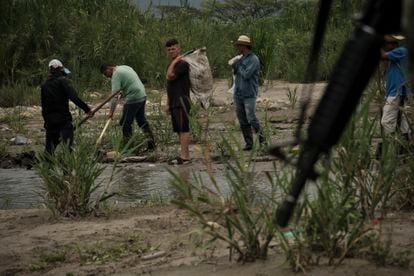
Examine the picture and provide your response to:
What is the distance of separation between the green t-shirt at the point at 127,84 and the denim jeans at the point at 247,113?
1360mm

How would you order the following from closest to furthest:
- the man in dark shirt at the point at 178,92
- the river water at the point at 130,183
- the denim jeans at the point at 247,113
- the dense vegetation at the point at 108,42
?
the river water at the point at 130,183 → the man in dark shirt at the point at 178,92 → the denim jeans at the point at 247,113 → the dense vegetation at the point at 108,42

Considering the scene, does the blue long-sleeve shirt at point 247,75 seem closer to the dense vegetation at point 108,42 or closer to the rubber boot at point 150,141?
the rubber boot at point 150,141

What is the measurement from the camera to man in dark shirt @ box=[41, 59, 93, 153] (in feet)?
33.3

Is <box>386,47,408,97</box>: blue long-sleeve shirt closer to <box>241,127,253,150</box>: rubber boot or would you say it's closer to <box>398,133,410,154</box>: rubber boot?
<box>398,133,410,154</box>: rubber boot

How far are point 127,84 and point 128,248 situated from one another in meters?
6.19

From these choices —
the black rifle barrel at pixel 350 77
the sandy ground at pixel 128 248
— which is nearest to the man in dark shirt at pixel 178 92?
the sandy ground at pixel 128 248

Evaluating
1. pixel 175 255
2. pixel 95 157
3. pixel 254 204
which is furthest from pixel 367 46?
pixel 95 157

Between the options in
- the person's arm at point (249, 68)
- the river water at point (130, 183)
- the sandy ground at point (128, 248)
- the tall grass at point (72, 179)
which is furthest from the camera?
the person's arm at point (249, 68)

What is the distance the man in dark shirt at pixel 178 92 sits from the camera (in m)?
10.8

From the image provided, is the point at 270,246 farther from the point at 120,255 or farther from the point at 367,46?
the point at 367,46

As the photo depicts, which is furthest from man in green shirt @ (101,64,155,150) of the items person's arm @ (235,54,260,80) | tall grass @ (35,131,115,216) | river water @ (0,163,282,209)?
tall grass @ (35,131,115,216)

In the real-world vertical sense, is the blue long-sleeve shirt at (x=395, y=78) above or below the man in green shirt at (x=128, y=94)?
above

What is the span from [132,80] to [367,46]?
995 centimetres

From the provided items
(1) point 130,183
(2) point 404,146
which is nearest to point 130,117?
(1) point 130,183
